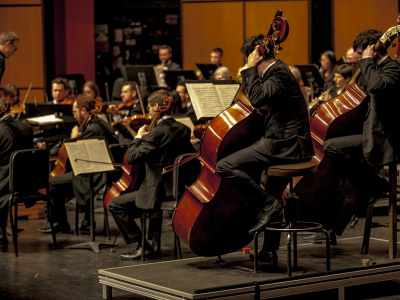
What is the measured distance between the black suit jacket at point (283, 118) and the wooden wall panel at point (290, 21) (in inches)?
271

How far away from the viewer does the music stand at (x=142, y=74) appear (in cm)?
901

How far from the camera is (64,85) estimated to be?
29.3 ft

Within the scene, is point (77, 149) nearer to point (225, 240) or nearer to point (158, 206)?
point (158, 206)

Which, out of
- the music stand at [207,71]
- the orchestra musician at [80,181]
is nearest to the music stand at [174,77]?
the music stand at [207,71]

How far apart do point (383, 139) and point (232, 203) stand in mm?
1012

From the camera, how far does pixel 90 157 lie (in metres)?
6.10

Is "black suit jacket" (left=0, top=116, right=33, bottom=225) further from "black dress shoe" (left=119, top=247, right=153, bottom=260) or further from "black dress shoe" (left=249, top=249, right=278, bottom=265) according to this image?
"black dress shoe" (left=249, top=249, right=278, bottom=265)

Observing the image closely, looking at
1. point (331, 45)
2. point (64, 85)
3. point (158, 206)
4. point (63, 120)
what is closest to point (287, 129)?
point (158, 206)

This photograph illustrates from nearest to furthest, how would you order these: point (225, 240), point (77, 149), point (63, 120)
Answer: point (225, 240), point (77, 149), point (63, 120)

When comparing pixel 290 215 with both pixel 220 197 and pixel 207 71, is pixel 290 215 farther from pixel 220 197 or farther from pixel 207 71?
pixel 207 71

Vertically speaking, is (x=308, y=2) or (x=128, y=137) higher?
(x=308, y=2)

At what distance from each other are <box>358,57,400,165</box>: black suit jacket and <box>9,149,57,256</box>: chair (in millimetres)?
2765

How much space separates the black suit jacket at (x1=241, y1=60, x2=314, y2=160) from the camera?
14.0ft

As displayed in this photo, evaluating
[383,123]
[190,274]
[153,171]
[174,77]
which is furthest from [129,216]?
[174,77]
